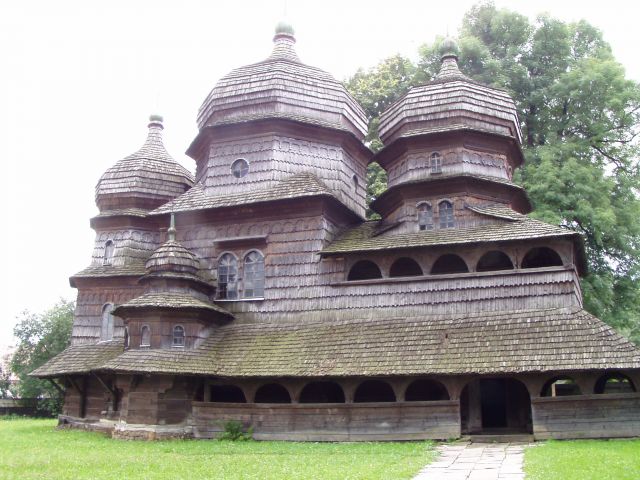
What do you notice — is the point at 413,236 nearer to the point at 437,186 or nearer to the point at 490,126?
the point at 437,186

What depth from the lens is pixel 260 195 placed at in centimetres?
1941

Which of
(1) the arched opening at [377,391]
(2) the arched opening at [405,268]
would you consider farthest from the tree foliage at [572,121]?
(1) the arched opening at [377,391]

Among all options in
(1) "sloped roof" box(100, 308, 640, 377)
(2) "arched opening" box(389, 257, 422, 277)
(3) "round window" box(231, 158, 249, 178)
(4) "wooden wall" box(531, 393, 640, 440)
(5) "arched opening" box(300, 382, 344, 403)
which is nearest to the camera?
(4) "wooden wall" box(531, 393, 640, 440)

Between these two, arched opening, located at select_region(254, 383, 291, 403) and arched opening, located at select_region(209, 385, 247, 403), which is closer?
arched opening, located at select_region(254, 383, 291, 403)

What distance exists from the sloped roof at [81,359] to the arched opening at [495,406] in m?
10.6

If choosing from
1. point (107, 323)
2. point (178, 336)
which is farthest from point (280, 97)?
point (107, 323)

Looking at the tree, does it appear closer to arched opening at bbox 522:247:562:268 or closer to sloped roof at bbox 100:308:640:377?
sloped roof at bbox 100:308:640:377

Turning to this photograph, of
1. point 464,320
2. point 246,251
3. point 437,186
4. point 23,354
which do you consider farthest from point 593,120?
point 23,354

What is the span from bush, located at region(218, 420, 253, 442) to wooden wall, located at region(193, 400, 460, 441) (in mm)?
145

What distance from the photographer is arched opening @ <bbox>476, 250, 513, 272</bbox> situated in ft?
58.4

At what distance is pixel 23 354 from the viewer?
37500 millimetres

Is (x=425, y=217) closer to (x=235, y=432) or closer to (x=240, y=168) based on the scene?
(x=240, y=168)

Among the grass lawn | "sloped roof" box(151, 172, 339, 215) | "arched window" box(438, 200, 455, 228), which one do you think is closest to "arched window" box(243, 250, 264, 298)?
"sloped roof" box(151, 172, 339, 215)

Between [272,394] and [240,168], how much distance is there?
7.04 metres
